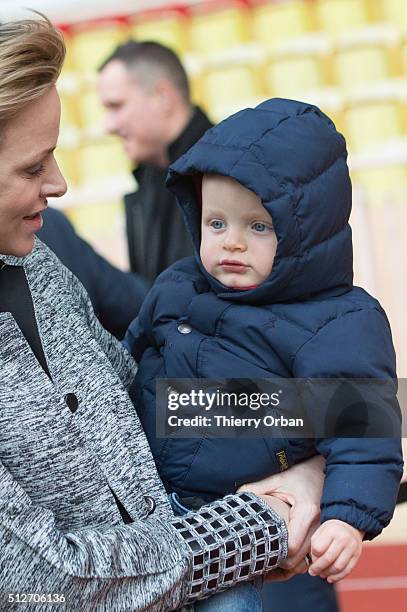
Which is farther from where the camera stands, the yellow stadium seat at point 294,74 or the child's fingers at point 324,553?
the yellow stadium seat at point 294,74

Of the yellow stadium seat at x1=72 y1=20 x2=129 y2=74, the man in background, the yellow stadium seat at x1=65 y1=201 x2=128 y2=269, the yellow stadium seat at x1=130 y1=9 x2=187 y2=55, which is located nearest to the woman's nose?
the man in background

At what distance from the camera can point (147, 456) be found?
55.9 inches

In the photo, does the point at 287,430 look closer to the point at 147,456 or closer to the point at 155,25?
the point at 147,456

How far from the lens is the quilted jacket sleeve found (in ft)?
4.48

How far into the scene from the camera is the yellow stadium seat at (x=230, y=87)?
6.31 meters

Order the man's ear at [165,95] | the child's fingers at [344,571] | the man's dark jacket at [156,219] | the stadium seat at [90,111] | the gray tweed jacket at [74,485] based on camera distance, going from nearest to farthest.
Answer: the gray tweed jacket at [74,485], the child's fingers at [344,571], the man's dark jacket at [156,219], the man's ear at [165,95], the stadium seat at [90,111]

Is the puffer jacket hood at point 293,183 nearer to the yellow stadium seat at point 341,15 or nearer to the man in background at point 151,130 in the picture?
the man in background at point 151,130

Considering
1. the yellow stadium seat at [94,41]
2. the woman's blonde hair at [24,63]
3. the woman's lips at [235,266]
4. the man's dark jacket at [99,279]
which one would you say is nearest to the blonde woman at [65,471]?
the woman's blonde hair at [24,63]

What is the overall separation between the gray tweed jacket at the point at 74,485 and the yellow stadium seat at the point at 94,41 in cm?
523

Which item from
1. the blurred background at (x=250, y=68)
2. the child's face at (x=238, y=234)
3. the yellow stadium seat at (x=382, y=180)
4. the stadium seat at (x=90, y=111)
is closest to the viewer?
the child's face at (x=238, y=234)

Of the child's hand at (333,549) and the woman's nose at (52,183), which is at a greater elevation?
the woman's nose at (52,183)

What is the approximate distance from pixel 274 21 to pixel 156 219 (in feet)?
10.5

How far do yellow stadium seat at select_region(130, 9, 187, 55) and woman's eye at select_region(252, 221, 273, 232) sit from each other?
16.5ft

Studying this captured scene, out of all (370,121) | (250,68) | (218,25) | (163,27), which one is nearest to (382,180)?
(370,121)
